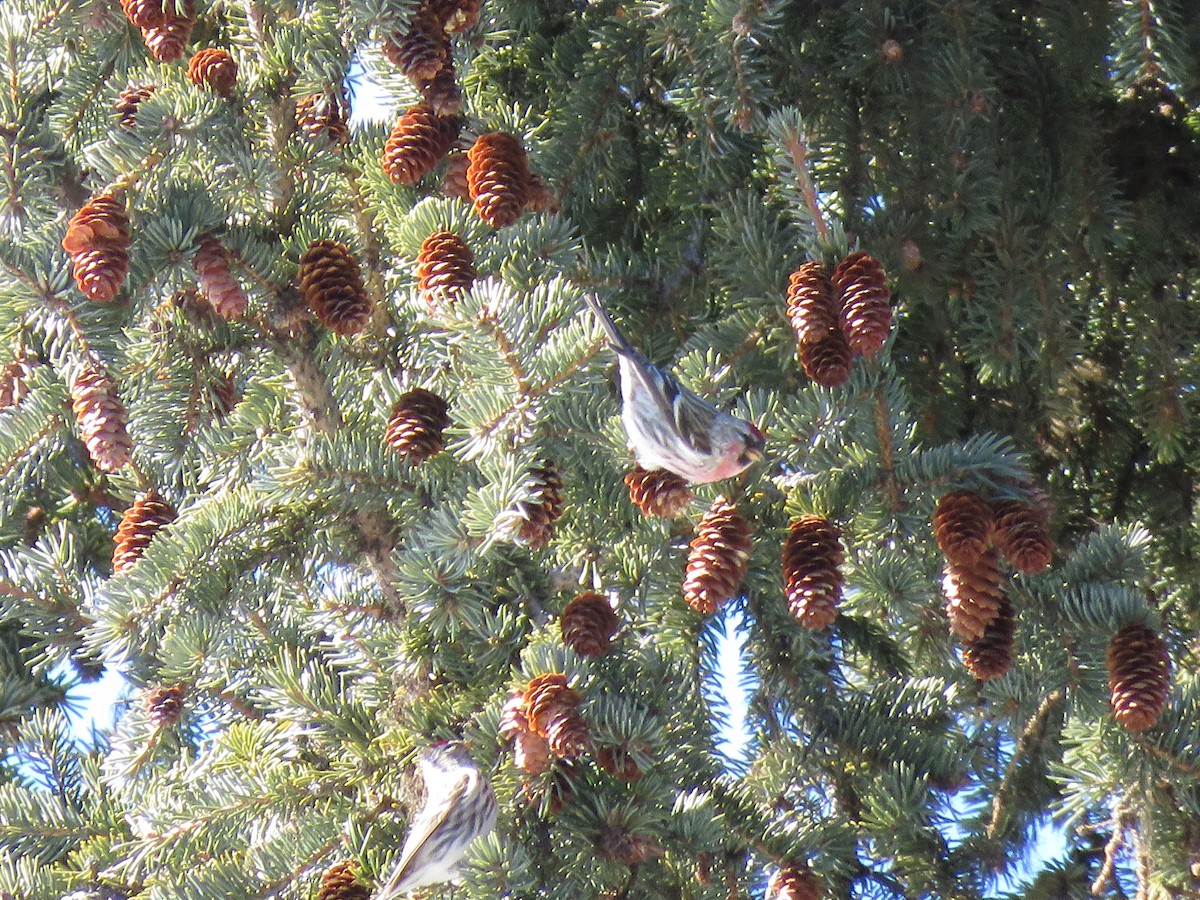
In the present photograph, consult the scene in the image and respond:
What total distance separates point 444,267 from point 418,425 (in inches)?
7.3

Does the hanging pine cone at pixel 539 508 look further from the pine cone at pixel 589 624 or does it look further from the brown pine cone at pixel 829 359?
the brown pine cone at pixel 829 359

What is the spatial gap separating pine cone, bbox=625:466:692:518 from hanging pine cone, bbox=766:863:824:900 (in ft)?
1.46

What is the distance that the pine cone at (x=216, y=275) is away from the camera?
175 centimetres

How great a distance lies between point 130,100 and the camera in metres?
1.95

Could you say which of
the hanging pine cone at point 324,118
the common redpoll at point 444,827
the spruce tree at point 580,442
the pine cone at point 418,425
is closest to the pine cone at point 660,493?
the spruce tree at point 580,442

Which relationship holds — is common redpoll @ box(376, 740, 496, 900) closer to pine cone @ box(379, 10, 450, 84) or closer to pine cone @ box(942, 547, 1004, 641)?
pine cone @ box(942, 547, 1004, 641)

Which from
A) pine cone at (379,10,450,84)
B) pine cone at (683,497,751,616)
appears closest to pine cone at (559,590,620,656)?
pine cone at (683,497,751,616)

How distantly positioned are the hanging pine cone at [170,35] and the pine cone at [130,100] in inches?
3.1

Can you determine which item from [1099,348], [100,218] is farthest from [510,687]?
[1099,348]

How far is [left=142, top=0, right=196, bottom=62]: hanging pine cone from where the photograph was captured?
1848 mm

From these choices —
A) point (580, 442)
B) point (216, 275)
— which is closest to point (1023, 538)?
point (580, 442)

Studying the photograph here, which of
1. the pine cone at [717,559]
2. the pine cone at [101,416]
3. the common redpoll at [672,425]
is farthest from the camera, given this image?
the pine cone at [101,416]

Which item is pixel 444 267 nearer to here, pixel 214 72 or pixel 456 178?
pixel 456 178

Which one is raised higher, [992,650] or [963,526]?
[963,526]
